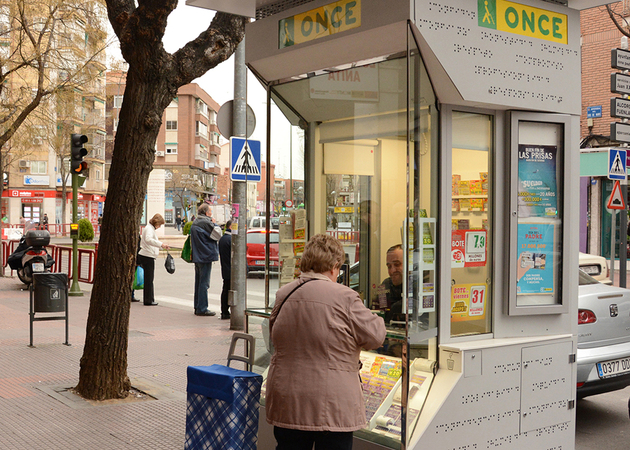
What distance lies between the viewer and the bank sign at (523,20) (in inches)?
168

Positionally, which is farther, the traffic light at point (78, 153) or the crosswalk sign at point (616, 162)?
the traffic light at point (78, 153)

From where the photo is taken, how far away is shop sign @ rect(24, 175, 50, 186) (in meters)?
58.0

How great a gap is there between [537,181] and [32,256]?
1307 centimetres

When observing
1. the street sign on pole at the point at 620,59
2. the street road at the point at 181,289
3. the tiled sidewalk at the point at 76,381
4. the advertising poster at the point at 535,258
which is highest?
the street sign on pole at the point at 620,59

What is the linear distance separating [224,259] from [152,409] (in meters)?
6.04

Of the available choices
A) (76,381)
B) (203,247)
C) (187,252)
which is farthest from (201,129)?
(76,381)

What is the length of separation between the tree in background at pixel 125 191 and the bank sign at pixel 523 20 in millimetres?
3247

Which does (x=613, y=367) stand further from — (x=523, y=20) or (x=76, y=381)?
(x=76, y=381)

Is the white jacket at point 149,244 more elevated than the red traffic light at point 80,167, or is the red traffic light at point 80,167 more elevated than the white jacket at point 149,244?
the red traffic light at point 80,167

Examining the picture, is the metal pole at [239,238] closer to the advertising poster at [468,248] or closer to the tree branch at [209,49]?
the tree branch at [209,49]

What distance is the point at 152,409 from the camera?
6.18 m

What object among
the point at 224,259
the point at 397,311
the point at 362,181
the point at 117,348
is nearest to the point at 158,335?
the point at 224,259

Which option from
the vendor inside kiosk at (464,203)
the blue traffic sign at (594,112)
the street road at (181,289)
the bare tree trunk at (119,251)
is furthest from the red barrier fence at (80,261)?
the blue traffic sign at (594,112)

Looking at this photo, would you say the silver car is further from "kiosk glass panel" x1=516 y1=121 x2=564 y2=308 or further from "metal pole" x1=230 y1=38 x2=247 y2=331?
"metal pole" x1=230 y1=38 x2=247 y2=331
